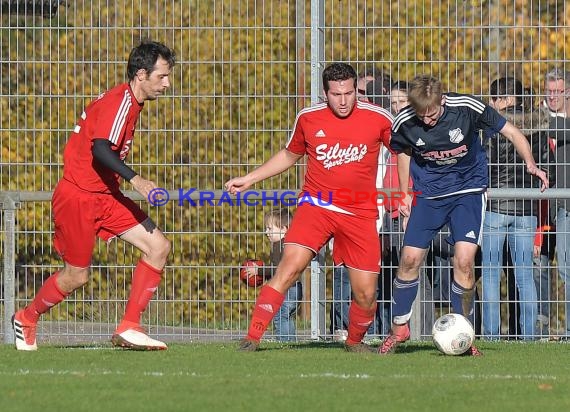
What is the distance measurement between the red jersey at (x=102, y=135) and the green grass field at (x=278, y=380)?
1246 mm

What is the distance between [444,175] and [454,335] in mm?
1163

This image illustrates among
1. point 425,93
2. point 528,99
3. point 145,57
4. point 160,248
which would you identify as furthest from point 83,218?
point 528,99

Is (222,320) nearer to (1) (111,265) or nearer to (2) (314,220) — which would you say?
(1) (111,265)

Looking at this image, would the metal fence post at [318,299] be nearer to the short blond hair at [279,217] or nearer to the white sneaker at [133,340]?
the short blond hair at [279,217]

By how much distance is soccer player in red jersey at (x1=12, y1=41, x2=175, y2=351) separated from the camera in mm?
9961

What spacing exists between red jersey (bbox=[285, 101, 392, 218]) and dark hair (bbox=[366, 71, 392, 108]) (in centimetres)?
150

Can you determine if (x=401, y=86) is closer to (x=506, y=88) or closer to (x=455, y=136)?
(x=506, y=88)

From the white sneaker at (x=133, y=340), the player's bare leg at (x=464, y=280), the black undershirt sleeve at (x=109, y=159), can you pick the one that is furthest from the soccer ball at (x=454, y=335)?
the black undershirt sleeve at (x=109, y=159)

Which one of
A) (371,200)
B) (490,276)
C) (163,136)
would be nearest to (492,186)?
(490,276)

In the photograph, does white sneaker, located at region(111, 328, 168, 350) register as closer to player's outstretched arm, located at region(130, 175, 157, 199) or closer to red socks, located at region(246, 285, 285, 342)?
red socks, located at region(246, 285, 285, 342)

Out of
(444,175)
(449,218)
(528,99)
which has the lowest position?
(449,218)

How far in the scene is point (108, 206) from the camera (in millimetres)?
10031

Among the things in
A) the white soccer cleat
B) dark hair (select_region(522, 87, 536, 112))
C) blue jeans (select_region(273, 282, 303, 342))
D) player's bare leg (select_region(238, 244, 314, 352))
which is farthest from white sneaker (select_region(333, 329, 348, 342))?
the white soccer cleat

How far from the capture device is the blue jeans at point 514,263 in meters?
11.7
